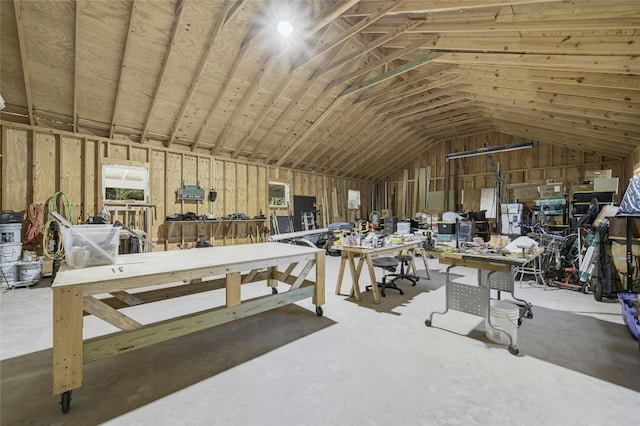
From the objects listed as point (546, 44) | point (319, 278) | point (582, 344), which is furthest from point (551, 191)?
point (319, 278)

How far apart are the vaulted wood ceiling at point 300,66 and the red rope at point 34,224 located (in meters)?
1.83

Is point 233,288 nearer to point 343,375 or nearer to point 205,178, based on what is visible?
point 343,375

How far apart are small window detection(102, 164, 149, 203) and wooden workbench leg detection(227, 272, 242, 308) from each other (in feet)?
17.1

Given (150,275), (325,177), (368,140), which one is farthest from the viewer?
(325,177)

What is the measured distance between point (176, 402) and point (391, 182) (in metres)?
12.5

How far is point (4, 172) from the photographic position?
16.3 feet

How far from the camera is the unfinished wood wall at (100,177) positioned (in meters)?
5.14

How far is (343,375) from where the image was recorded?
7.04 ft

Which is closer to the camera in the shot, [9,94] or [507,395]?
[507,395]

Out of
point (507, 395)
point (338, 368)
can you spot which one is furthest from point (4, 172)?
point (507, 395)

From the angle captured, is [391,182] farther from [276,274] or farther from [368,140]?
[276,274]

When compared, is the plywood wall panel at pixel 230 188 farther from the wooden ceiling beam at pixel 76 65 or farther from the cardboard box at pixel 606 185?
the cardboard box at pixel 606 185

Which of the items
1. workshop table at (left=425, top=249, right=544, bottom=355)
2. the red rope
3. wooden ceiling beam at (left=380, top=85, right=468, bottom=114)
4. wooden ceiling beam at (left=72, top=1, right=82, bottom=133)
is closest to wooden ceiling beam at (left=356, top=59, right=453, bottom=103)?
wooden ceiling beam at (left=380, top=85, right=468, bottom=114)

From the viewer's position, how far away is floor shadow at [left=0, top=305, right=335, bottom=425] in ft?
5.82
